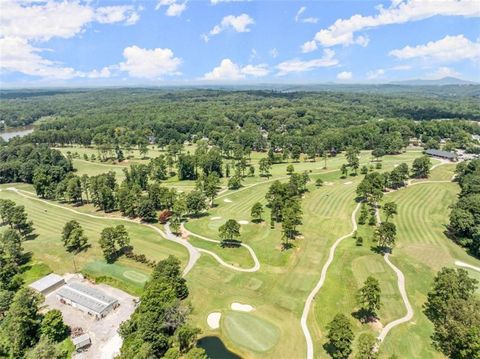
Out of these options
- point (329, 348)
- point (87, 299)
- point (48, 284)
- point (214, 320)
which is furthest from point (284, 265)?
point (48, 284)

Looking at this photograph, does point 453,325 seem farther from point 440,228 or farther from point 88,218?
point 88,218

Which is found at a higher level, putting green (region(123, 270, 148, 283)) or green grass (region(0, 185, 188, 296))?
putting green (region(123, 270, 148, 283))

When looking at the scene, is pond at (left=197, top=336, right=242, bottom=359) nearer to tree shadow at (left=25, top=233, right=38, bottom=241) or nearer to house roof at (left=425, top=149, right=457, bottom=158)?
tree shadow at (left=25, top=233, right=38, bottom=241)

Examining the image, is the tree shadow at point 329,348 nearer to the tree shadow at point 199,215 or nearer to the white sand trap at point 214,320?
the white sand trap at point 214,320

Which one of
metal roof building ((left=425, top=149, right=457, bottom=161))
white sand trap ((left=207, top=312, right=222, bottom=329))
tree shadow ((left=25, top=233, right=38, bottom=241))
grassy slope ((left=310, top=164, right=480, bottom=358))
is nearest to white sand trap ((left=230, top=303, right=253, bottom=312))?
white sand trap ((left=207, top=312, right=222, bottom=329))

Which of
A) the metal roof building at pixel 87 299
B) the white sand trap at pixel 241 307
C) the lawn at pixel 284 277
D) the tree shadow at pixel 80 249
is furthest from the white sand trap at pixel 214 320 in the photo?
the tree shadow at pixel 80 249
